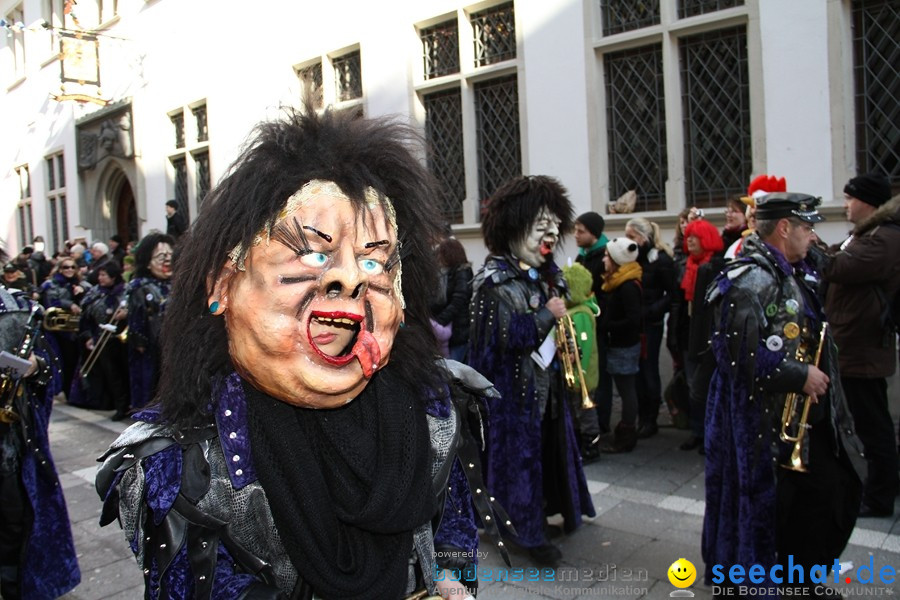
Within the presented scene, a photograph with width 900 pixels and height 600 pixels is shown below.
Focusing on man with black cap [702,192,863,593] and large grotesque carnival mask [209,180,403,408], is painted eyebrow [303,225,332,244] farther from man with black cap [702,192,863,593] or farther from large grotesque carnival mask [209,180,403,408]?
man with black cap [702,192,863,593]

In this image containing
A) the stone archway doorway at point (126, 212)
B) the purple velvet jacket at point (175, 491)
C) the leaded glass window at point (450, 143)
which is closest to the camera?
the purple velvet jacket at point (175, 491)

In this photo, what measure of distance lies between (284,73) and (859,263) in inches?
376

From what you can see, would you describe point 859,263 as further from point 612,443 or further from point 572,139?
point 572,139

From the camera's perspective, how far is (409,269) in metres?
1.96

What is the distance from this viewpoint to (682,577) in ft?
11.7

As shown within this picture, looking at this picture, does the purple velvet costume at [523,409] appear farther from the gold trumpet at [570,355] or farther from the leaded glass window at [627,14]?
the leaded glass window at [627,14]

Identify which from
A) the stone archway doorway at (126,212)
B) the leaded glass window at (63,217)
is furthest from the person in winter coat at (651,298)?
the leaded glass window at (63,217)

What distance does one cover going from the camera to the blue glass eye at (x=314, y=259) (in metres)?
1.61

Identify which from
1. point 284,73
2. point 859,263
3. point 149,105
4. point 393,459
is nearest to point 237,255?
point 393,459

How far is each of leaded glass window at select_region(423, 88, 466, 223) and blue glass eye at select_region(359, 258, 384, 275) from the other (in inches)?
313

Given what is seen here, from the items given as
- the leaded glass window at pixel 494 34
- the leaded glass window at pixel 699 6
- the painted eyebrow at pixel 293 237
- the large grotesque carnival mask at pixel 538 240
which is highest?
the leaded glass window at pixel 494 34

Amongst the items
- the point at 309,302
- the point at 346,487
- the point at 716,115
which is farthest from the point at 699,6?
the point at 346,487

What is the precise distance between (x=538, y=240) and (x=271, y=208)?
2.63m

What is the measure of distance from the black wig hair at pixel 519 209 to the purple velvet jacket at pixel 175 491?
2.66m
